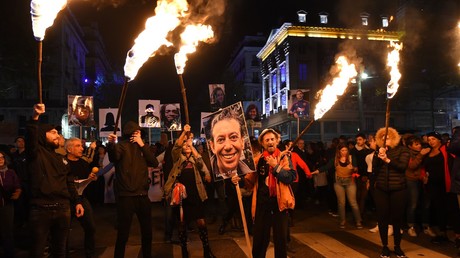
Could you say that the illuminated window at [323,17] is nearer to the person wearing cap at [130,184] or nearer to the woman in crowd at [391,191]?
the woman in crowd at [391,191]

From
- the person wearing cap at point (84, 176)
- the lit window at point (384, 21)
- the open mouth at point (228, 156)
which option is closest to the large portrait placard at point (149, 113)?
the person wearing cap at point (84, 176)

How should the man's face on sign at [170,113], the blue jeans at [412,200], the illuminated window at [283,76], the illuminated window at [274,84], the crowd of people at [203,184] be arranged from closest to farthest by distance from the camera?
the crowd of people at [203,184], the blue jeans at [412,200], the man's face on sign at [170,113], the illuminated window at [283,76], the illuminated window at [274,84]

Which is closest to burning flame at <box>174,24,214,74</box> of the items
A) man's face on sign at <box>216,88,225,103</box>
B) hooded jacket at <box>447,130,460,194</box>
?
hooded jacket at <box>447,130,460,194</box>

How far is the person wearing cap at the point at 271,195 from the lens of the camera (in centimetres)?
543

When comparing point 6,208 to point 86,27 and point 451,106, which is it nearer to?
point 451,106

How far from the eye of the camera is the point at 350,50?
50188 millimetres

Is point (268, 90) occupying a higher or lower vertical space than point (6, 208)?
higher

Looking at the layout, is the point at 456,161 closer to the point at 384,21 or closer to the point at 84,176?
the point at 84,176

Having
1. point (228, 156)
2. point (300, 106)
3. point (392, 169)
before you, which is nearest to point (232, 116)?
point (228, 156)

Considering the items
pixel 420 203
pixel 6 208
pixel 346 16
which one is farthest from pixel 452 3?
pixel 6 208

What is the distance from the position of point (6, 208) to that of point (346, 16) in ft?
A: 196

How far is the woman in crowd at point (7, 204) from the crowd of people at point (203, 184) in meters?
0.02

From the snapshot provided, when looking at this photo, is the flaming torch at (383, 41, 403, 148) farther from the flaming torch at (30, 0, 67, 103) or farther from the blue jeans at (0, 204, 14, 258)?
the blue jeans at (0, 204, 14, 258)

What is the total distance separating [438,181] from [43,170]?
23.9 ft
